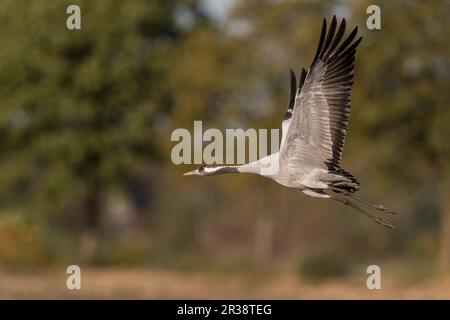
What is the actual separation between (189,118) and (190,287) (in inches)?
209

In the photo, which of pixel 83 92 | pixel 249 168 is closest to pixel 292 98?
pixel 249 168

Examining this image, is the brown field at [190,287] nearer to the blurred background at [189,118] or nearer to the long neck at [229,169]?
the blurred background at [189,118]

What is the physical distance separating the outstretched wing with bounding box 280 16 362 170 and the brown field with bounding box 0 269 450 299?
36.7 feet

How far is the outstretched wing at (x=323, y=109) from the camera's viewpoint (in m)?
12.7

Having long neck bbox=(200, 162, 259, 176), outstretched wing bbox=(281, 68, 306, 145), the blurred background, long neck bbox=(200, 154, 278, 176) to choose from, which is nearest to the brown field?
the blurred background

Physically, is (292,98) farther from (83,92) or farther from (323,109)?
(83,92)

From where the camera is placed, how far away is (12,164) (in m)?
36.1

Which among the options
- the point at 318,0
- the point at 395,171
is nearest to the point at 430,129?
the point at 395,171

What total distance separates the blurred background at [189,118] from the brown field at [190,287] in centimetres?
10

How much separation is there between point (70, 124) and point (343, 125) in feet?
77.4

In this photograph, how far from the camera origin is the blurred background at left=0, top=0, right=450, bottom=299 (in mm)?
29969

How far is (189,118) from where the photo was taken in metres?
32.8

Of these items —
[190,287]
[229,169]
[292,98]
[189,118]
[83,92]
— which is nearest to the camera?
[229,169]

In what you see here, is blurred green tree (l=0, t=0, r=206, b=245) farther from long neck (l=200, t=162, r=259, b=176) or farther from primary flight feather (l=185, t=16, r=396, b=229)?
primary flight feather (l=185, t=16, r=396, b=229)
